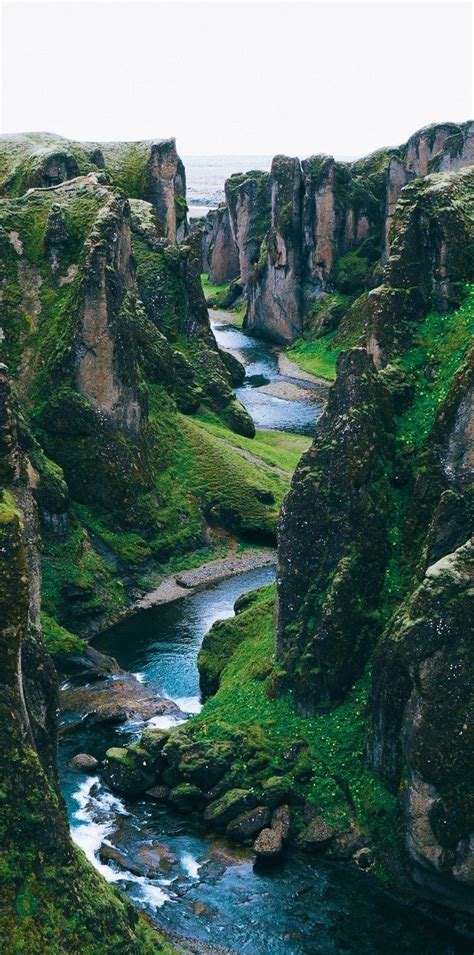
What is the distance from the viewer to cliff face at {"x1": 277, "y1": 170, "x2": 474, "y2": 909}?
41.3m

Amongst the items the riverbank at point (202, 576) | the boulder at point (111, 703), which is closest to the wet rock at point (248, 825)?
the boulder at point (111, 703)

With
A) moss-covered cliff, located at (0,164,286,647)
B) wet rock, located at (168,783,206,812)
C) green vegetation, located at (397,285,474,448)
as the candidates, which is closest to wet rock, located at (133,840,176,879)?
wet rock, located at (168,783,206,812)

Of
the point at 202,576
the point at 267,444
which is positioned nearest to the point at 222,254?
the point at 267,444

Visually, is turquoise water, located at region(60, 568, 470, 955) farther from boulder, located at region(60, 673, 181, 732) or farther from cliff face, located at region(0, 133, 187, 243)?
cliff face, located at region(0, 133, 187, 243)

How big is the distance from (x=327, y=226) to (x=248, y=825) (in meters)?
114

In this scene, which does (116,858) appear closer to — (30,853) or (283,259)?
(30,853)

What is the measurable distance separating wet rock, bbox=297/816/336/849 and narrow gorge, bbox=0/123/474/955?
0.08 m

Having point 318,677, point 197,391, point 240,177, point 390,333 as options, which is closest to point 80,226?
point 197,391

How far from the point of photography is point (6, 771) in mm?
32875

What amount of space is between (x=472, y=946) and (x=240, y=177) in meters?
162

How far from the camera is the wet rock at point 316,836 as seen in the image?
45438 millimetres

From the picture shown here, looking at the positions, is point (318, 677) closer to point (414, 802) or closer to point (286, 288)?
point (414, 802)

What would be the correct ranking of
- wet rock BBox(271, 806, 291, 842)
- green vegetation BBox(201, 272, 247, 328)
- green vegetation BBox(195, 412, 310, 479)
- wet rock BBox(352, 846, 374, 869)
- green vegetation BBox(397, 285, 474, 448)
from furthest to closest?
1. green vegetation BBox(201, 272, 247, 328)
2. green vegetation BBox(195, 412, 310, 479)
3. green vegetation BBox(397, 285, 474, 448)
4. wet rock BBox(271, 806, 291, 842)
5. wet rock BBox(352, 846, 374, 869)

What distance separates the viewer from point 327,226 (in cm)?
15150
